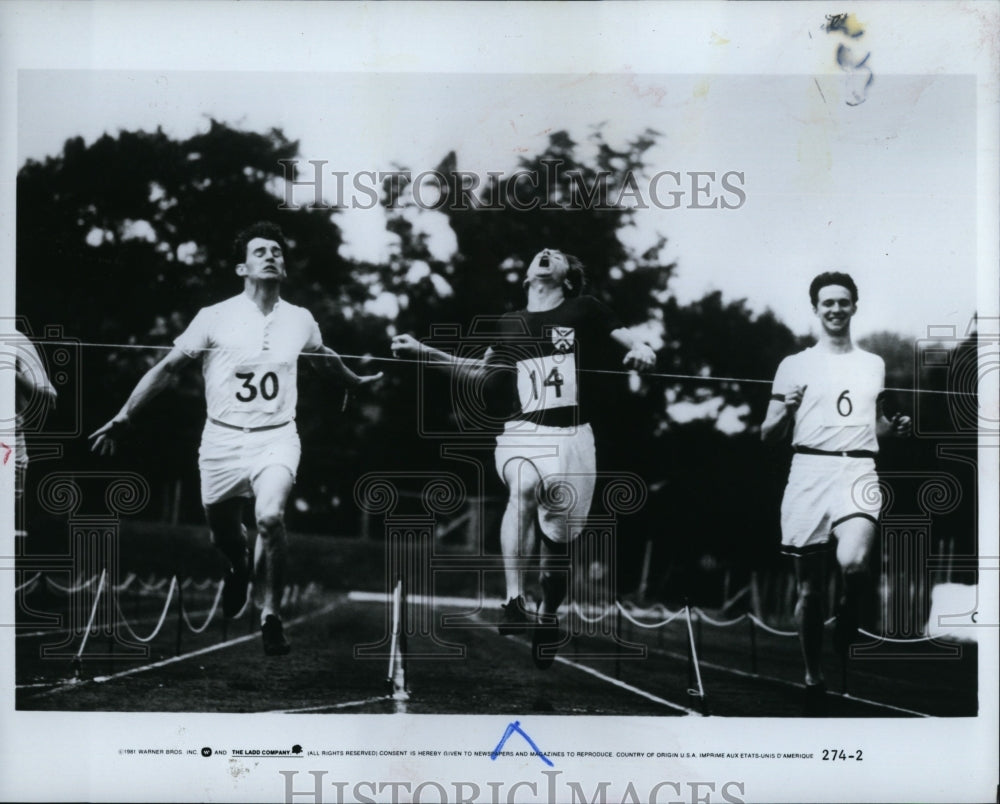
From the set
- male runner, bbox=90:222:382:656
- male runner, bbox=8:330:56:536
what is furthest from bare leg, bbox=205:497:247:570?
male runner, bbox=8:330:56:536

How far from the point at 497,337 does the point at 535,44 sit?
41.2 inches

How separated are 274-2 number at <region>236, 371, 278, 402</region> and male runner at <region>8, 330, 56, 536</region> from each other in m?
0.68

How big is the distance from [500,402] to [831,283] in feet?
4.15

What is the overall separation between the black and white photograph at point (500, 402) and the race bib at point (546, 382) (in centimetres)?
1

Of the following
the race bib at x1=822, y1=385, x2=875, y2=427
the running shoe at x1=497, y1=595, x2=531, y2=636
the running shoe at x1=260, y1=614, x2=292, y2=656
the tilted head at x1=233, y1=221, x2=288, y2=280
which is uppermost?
the tilted head at x1=233, y1=221, x2=288, y2=280

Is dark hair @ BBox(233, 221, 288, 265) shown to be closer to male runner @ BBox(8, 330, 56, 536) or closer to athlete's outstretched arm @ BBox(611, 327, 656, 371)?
male runner @ BBox(8, 330, 56, 536)

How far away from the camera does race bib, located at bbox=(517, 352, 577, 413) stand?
431 cm

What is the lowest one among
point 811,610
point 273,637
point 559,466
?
point 273,637

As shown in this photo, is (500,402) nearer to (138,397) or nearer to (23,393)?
(138,397)

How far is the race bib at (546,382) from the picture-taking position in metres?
4.31

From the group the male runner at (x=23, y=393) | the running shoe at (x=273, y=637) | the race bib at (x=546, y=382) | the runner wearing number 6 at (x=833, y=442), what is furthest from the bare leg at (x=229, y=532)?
the runner wearing number 6 at (x=833, y=442)

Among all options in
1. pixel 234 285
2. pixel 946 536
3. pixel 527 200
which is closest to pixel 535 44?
pixel 527 200

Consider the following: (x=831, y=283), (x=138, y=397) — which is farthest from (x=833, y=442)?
(x=138, y=397)

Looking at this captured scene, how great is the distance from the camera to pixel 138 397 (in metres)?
4.32
